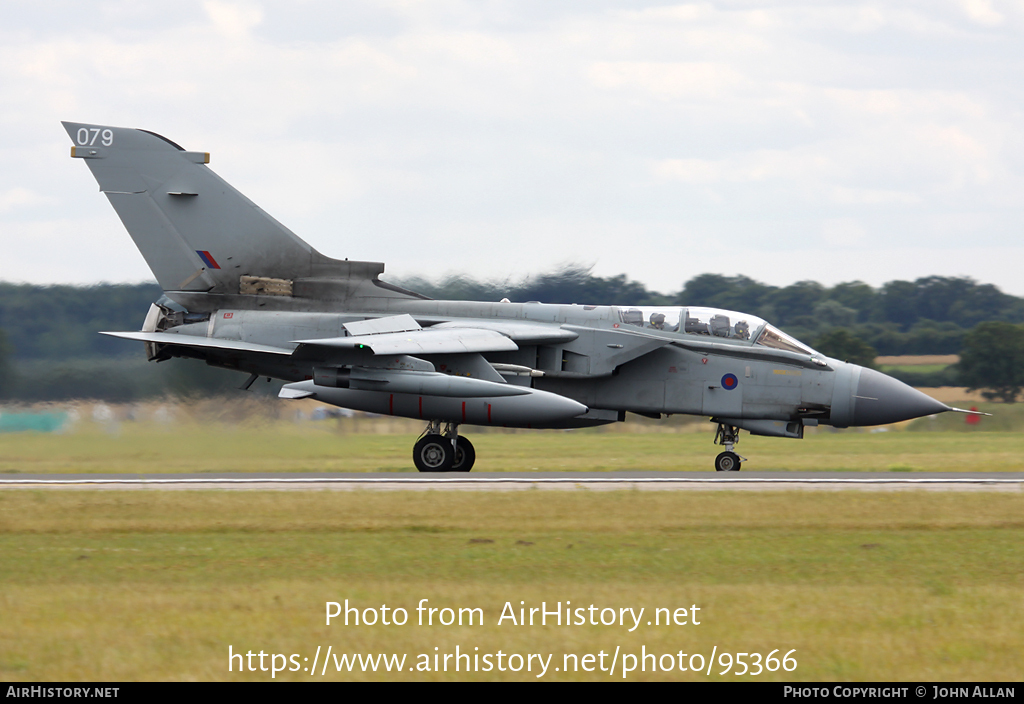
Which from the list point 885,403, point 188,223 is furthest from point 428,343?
point 885,403

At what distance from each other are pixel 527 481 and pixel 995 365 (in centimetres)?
3369

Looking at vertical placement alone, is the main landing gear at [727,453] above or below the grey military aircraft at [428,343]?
below

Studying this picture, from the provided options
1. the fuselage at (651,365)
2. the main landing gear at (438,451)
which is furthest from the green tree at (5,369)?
the main landing gear at (438,451)

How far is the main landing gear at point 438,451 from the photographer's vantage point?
61.2 feet

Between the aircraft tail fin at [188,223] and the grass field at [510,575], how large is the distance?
652 cm

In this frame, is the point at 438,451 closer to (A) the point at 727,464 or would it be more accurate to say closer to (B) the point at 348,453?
(B) the point at 348,453

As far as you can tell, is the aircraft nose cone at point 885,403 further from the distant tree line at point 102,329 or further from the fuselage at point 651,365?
the distant tree line at point 102,329

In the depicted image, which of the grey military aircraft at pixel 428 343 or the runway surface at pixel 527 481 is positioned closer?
the runway surface at pixel 527 481

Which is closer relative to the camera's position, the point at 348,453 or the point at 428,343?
the point at 428,343

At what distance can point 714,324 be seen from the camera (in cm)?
1888

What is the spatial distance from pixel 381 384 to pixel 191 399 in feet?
17.2

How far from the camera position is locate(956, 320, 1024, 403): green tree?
42.3m

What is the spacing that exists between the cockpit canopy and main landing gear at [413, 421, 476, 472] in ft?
11.8

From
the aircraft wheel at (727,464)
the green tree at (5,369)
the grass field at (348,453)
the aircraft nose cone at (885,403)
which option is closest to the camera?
the aircraft nose cone at (885,403)
